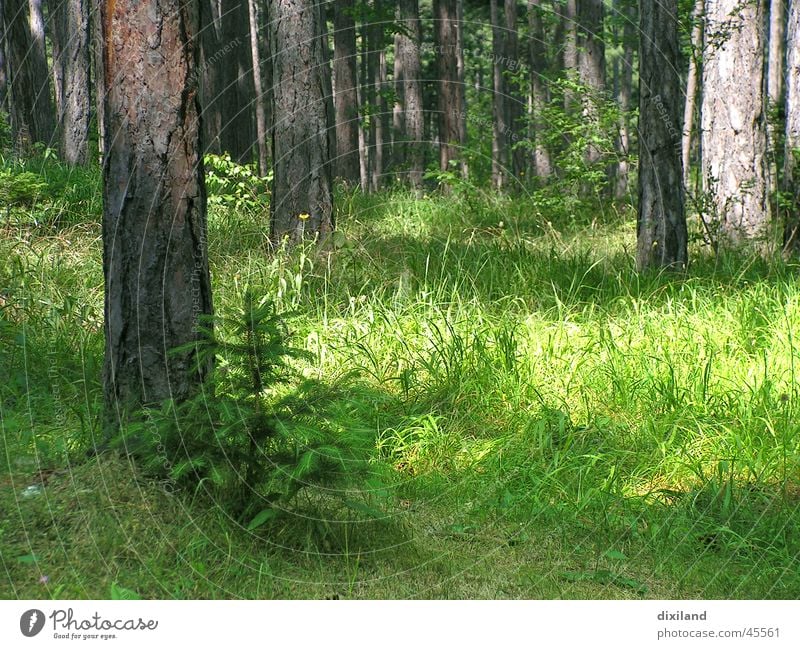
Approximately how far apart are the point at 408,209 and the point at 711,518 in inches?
219

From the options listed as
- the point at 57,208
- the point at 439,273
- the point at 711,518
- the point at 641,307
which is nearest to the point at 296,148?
the point at 439,273

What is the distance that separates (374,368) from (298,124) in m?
2.67

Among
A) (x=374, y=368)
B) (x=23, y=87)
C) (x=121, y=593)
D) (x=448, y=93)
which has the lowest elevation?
(x=121, y=593)

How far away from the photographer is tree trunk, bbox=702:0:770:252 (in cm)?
765

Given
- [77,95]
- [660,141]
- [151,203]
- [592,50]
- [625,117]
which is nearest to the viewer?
[151,203]

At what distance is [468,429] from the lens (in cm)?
440

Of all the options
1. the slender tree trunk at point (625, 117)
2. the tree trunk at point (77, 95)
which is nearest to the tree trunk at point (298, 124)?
the slender tree trunk at point (625, 117)

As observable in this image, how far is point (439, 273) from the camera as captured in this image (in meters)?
6.17

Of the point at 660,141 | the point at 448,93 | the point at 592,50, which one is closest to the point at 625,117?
the point at 448,93

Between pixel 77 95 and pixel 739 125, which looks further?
pixel 77 95

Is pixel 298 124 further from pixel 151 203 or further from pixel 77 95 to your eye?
pixel 77 95

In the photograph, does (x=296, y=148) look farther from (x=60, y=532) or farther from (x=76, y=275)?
(x=60, y=532)

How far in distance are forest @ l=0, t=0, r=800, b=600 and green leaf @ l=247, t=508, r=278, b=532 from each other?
61mm

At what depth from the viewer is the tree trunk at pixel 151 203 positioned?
3.35 m
